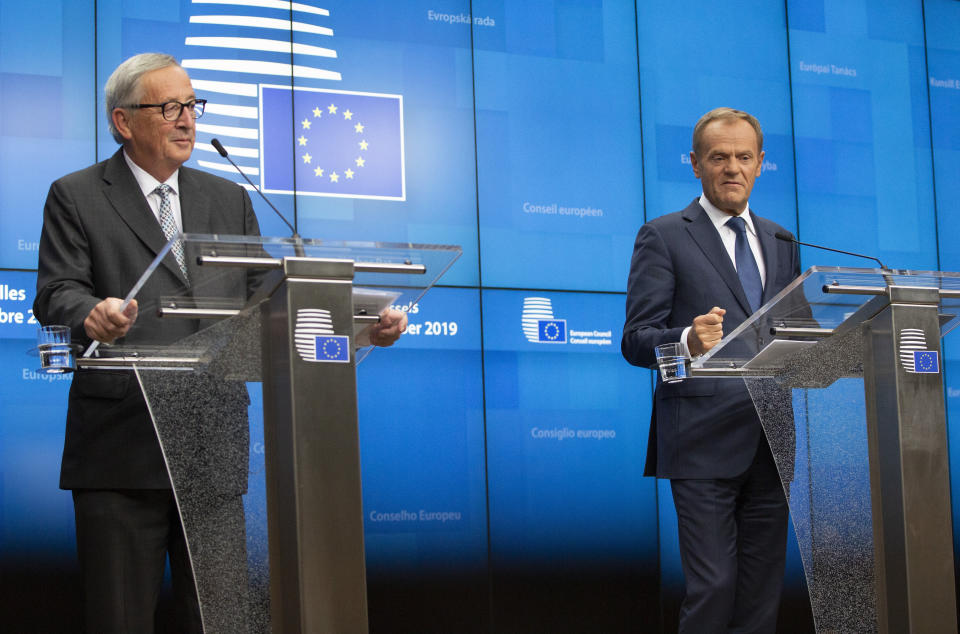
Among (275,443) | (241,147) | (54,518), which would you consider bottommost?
(54,518)

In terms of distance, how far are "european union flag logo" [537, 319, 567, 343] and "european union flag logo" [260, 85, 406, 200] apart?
2.82 feet

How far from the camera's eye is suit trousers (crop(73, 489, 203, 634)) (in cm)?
222

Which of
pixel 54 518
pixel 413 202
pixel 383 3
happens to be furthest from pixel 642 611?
pixel 383 3

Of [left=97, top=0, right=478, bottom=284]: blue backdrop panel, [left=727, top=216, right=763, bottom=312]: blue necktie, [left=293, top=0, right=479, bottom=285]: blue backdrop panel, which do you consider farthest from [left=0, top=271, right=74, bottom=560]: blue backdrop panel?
[left=727, top=216, right=763, bottom=312]: blue necktie

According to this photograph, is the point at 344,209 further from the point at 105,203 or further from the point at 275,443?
the point at 275,443

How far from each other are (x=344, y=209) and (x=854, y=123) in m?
2.78

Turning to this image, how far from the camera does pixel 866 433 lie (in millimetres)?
2188

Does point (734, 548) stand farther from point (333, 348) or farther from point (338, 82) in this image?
point (338, 82)

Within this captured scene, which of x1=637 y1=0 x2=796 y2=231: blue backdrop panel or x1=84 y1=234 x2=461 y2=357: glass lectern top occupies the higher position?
x1=637 y1=0 x2=796 y2=231: blue backdrop panel

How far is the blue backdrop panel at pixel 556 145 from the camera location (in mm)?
4949

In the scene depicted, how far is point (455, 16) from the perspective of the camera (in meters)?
5.00

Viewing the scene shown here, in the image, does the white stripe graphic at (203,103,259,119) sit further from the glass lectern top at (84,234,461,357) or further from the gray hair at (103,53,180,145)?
the glass lectern top at (84,234,461,357)

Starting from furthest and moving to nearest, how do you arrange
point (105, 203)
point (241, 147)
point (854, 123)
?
point (854, 123)
point (241, 147)
point (105, 203)

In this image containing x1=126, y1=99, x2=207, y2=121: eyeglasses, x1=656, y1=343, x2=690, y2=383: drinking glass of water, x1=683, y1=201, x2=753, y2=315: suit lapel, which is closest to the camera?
x1=656, y1=343, x2=690, y2=383: drinking glass of water
